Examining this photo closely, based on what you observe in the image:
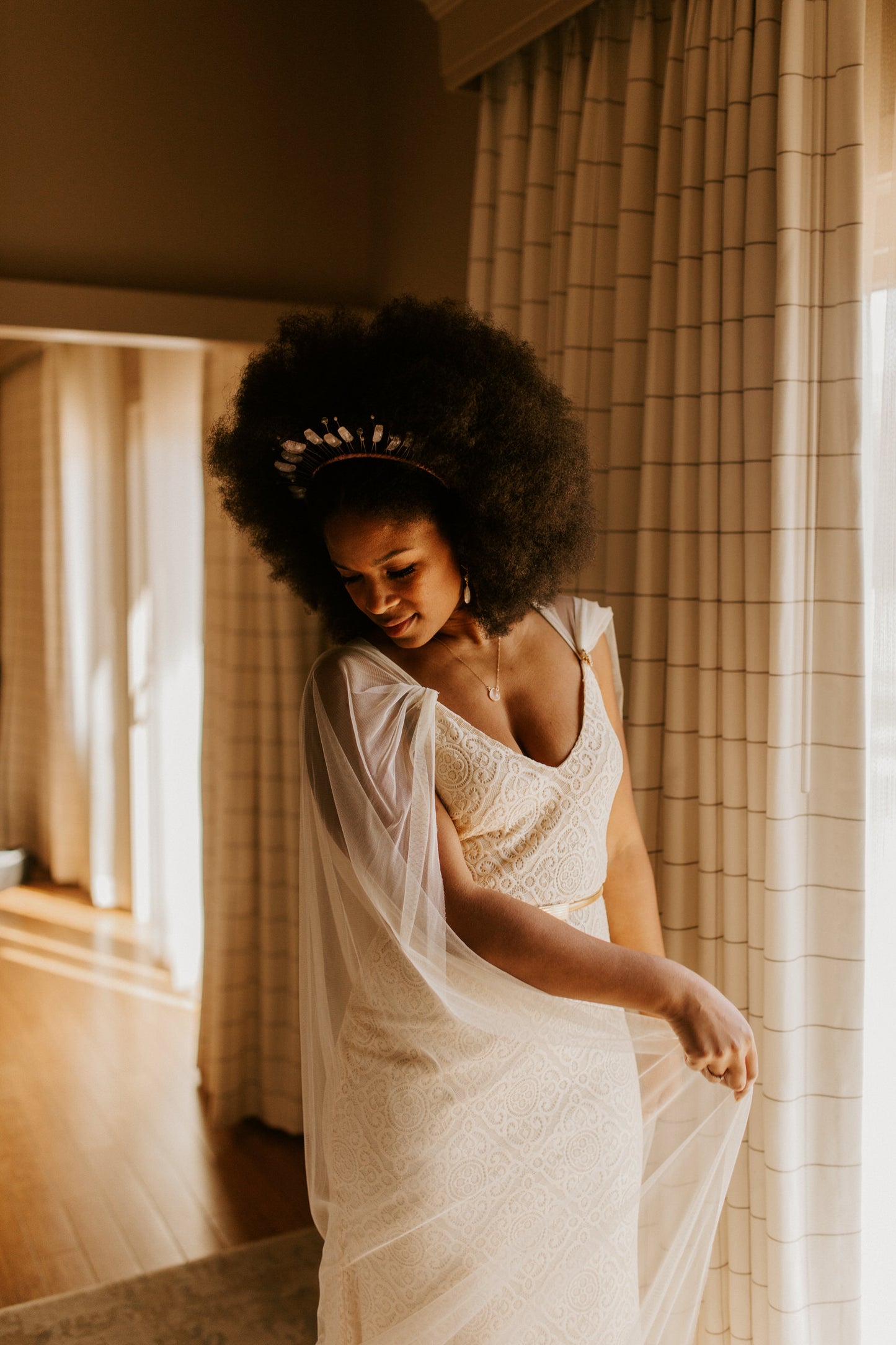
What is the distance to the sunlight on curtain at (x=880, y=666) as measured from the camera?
1.68 meters

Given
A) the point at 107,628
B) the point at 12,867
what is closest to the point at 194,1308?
the point at 107,628

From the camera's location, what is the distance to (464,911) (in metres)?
1.42

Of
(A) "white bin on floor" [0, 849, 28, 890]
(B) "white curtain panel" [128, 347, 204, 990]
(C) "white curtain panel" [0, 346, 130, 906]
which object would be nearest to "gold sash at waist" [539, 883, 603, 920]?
(B) "white curtain panel" [128, 347, 204, 990]

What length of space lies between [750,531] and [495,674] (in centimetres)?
50

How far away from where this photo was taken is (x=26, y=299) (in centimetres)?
278

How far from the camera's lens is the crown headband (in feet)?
4.83

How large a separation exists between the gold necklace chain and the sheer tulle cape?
5.1 inches

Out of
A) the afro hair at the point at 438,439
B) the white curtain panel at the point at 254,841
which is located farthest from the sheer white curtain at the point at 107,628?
the afro hair at the point at 438,439

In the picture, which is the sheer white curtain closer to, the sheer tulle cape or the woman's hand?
the sheer tulle cape

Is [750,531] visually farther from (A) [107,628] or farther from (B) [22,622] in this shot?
(B) [22,622]

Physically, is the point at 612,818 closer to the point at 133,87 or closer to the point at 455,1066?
the point at 455,1066

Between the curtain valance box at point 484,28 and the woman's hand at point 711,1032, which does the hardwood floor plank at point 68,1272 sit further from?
the curtain valance box at point 484,28

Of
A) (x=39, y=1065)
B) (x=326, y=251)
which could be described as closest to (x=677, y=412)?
(x=326, y=251)

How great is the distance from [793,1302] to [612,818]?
0.81 metres
